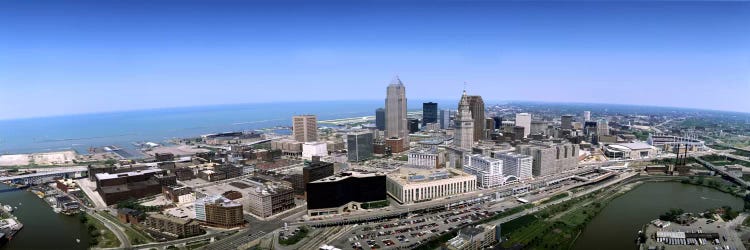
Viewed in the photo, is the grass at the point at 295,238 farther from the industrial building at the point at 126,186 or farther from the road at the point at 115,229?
the industrial building at the point at 126,186

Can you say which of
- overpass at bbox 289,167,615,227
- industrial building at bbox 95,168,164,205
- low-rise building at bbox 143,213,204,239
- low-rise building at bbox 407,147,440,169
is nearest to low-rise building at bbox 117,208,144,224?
low-rise building at bbox 143,213,204,239

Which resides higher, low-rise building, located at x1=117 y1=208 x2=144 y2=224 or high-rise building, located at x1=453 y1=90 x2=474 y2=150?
high-rise building, located at x1=453 y1=90 x2=474 y2=150

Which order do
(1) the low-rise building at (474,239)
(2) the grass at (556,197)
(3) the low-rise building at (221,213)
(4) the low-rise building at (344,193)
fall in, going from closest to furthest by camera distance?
1. (1) the low-rise building at (474,239)
2. (3) the low-rise building at (221,213)
3. (4) the low-rise building at (344,193)
4. (2) the grass at (556,197)

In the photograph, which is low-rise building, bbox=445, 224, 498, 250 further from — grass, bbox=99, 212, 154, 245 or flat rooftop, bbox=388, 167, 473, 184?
grass, bbox=99, 212, 154, 245

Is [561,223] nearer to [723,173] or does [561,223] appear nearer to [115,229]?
[723,173]

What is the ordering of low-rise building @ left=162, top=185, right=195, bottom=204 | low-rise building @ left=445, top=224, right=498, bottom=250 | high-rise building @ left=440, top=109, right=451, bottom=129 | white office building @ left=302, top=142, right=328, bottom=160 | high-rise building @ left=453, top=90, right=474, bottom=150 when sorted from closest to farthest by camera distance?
low-rise building @ left=445, top=224, right=498, bottom=250, low-rise building @ left=162, top=185, right=195, bottom=204, high-rise building @ left=453, top=90, right=474, bottom=150, white office building @ left=302, top=142, right=328, bottom=160, high-rise building @ left=440, top=109, right=451, bottom=129

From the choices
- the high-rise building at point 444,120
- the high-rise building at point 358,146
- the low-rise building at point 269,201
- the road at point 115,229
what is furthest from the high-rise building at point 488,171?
the high-rise building at point 444,120
